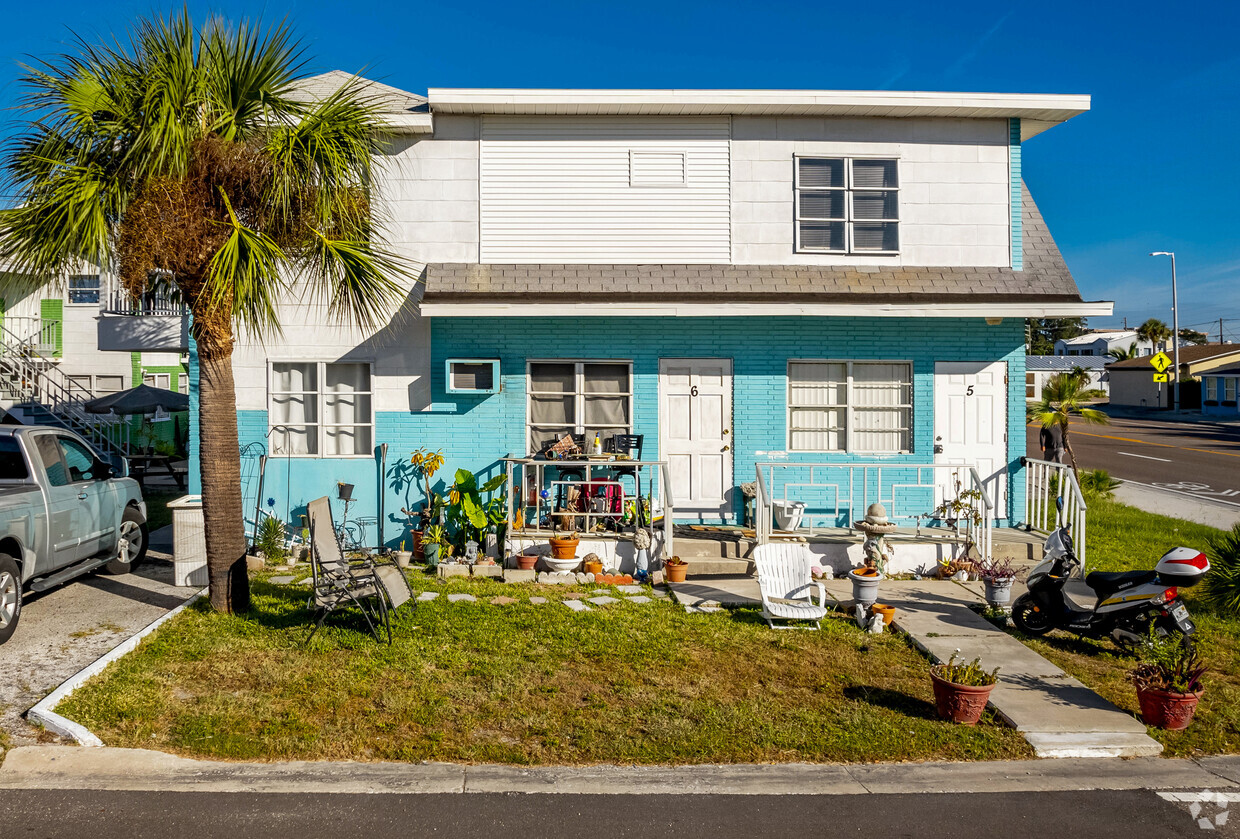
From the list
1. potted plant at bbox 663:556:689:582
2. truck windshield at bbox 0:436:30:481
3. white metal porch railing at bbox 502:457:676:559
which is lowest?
potted plant at bbox 663:556:689:582

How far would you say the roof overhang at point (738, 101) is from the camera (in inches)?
452

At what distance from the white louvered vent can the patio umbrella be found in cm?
1375

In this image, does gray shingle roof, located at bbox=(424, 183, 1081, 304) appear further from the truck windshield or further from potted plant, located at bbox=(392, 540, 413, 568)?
the truck windshield

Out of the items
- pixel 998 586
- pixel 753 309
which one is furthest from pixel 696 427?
pixel 998 586

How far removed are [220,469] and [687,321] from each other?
20.2 ft

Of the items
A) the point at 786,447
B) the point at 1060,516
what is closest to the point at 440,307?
the point at 786,447

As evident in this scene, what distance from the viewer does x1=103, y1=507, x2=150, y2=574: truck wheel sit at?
10.7m

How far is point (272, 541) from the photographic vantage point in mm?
11297

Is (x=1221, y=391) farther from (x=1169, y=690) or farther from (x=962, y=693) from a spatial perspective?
(x=962, y=693)

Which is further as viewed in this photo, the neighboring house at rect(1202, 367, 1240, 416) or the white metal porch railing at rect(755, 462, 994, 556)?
the neighboring house at rect(1202, 367, 1240, 416)

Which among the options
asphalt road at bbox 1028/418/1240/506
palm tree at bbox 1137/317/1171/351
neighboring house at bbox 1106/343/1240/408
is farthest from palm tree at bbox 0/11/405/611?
palm tree at bbox 1137/317/1171/351

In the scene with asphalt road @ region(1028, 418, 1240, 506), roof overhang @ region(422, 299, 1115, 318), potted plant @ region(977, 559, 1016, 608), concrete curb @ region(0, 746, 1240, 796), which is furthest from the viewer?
asphalt road @ region(1028, 418, 1240, 506)

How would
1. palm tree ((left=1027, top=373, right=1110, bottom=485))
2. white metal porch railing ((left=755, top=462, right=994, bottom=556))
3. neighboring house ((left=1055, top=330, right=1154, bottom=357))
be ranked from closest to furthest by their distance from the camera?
1. white metal porch railing ((left=755, top=462, right=994, bottom=556))
2. palm tree ((left=1027, top=373, right=1110, bottom=485))
3. neighboring house ((left=1055, top=330, right=1154, bottom=357))

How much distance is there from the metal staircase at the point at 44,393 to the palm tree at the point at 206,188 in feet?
30.5
